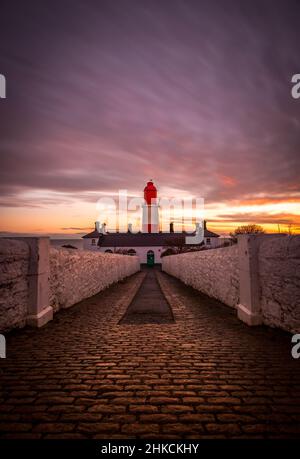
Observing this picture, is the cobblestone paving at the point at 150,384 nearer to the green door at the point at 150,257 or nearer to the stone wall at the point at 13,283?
the stone wall at the point at 13,283

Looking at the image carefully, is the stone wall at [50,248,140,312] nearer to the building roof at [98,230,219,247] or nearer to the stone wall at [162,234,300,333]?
the stone wall at [162,234,300,333]

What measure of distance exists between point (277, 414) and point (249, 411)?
0.74 ft

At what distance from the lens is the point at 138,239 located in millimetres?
63812

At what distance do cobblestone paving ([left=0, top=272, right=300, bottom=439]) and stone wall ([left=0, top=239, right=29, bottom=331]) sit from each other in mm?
331

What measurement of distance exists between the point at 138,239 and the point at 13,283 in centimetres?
5903

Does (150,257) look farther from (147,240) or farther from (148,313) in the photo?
(148,313)

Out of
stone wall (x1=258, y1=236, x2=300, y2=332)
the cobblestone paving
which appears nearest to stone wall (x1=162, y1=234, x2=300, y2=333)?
stone wall (x1=258, y1=236, x2=300, y2=332)

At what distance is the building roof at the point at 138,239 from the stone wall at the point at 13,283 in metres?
55.2

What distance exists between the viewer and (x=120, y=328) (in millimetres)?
5277

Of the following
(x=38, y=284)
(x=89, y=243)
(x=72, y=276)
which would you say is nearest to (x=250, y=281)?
(x=38, y=284)

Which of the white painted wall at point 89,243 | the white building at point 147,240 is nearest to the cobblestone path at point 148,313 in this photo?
the white building at point 147,240

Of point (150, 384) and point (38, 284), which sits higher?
point (38, 284)
